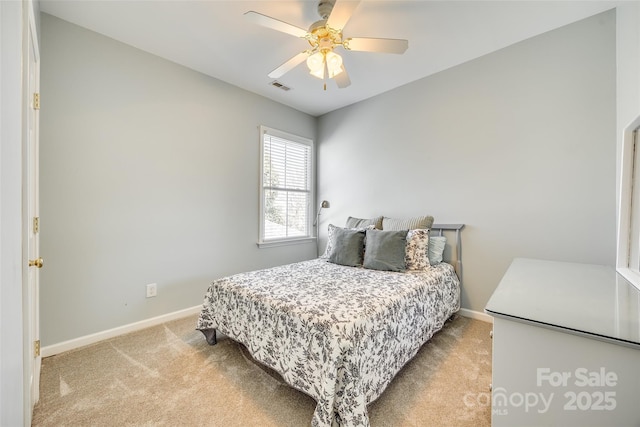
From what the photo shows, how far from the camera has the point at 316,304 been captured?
1.59 meters

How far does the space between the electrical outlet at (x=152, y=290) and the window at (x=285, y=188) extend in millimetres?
1251

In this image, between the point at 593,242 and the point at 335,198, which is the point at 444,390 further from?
the point at 335,198

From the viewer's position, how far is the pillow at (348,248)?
2617mm

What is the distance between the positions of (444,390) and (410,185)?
84.2 inches

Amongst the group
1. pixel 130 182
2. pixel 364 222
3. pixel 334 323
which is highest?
pixel 130 182

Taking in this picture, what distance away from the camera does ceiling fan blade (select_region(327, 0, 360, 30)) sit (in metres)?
1.46

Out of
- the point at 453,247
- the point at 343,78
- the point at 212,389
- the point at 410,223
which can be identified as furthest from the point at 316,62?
the point at 212,389

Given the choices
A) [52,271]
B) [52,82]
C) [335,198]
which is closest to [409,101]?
[335,198]

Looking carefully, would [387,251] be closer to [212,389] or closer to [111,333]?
[212,389]

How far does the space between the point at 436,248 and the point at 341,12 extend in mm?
2232

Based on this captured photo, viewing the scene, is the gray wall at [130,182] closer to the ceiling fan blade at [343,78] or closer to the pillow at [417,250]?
the ceiling fan blade at [343,78]

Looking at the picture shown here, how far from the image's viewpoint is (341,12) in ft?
5.15

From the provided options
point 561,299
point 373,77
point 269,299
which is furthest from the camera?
point 373,77

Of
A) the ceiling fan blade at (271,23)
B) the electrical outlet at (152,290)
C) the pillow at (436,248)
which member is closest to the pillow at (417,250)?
the pillow at (436,248)
